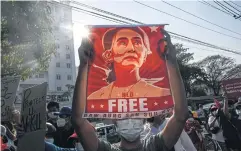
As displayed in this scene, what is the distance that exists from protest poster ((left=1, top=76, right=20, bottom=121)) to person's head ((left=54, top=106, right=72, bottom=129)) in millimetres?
705

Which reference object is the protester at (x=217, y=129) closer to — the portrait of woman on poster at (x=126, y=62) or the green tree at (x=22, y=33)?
the green tree at (x=22, y=33)

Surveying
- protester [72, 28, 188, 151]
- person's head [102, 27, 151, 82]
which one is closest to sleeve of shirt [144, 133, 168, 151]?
protester [72, 28, 188, 151]

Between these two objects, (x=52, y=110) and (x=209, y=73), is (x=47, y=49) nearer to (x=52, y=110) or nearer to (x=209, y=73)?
(x=52, y=110)

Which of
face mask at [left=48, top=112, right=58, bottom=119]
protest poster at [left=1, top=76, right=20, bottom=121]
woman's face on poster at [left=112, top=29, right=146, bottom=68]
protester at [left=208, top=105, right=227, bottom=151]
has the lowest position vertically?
protester at [left=208, top=105, right=227, bottom=151]

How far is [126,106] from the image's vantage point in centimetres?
267

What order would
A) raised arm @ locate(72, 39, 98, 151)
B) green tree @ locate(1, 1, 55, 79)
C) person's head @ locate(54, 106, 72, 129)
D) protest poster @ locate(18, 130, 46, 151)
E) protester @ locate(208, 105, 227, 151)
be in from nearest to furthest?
raised arm @ locate(72, 39, 98, 151) < protest poster @ locate(18, 130, 46, 151) < person's head @ locate(54, 106, 72, 129) < green tree @ locate(1, 1, 55, 79) < protester @ locate(208, 105, 227, 151)

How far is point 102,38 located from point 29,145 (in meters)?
1.02

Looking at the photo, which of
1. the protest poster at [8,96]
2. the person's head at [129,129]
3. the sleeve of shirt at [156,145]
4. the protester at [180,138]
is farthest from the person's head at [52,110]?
the sleeve of shirt at [156,145]

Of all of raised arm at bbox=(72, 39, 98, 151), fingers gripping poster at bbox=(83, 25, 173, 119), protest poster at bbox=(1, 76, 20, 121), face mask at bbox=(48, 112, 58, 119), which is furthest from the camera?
face mask at bbox=(48, 112, 58, 119)

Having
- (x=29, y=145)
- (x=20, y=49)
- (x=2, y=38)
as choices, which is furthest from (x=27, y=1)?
(x=29, y=145)

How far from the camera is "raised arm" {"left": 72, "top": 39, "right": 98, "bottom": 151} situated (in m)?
2.23

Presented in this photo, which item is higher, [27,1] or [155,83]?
[27,1]

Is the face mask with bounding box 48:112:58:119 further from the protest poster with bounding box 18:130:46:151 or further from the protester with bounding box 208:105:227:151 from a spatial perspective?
the protester with bounding box 208:105:227:151

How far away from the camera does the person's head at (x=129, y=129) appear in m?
2.28
